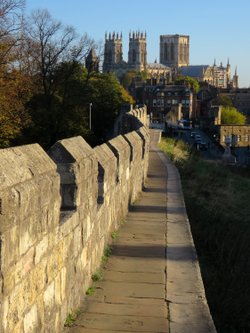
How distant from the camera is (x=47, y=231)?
12.3 ft

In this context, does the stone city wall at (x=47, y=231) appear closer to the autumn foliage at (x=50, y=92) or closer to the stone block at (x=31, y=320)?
the stone block at (x=31, y=320)

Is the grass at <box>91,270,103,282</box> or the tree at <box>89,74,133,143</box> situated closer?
the grass at <box>91,270,103,282</box>

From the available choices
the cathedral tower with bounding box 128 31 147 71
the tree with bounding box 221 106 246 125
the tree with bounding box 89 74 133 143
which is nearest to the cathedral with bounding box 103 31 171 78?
the cathedral tower with bounding box 128 31 147 71

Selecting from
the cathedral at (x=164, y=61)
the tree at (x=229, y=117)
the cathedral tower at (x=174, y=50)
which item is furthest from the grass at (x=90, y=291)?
the cathedral tower at (x=174, y=50)

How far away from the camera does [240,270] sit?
701cm

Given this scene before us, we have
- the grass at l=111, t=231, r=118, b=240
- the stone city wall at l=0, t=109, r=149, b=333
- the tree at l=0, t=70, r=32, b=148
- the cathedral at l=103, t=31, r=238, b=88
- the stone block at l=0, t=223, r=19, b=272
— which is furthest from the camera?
the cathedral at l=103, t=31, r=238, b=88

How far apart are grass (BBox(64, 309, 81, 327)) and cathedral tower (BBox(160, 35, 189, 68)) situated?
7608 inches

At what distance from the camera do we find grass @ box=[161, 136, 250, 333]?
5691mm

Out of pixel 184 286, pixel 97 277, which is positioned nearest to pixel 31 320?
pixel 97 277

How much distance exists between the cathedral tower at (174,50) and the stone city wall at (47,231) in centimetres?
19250

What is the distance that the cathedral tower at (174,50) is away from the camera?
196 meters

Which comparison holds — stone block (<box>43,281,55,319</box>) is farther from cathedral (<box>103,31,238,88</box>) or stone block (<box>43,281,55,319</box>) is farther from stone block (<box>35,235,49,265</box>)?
cathedral (<box>103,31,238,88</box>)

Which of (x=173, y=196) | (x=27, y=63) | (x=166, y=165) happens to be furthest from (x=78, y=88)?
(x=173, y=196)

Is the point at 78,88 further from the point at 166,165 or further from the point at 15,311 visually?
the point at 15,311
